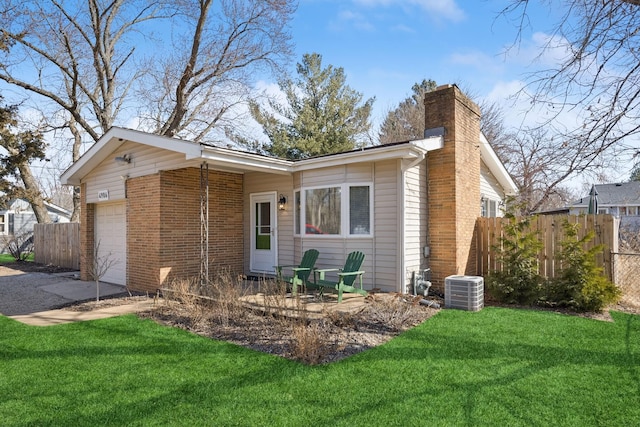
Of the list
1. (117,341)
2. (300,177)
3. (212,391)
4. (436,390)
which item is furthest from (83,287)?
(436,390)

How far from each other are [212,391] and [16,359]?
2742 millimetres

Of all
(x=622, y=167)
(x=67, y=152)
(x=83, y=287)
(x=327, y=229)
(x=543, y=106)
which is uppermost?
(x=67, y=152)

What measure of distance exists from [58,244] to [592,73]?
17686 mm

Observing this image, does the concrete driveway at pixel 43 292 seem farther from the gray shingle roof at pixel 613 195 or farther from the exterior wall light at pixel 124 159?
the gray shingle roof at pixel 613 195

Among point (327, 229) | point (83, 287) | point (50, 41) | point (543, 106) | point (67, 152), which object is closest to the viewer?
point (543, 106)

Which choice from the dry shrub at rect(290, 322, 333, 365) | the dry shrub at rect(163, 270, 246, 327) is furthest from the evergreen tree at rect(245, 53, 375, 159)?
the dry shrub at rect(290, 322, 333, 365)

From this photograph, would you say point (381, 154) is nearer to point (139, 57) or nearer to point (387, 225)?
point (387, 225)

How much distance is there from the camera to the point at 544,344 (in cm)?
482

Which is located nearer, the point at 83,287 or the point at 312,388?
the point at 312,388

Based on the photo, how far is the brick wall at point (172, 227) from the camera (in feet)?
28.0

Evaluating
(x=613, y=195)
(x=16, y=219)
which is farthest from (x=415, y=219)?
(x=613, y=195)

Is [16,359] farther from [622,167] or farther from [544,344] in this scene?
[622,167]

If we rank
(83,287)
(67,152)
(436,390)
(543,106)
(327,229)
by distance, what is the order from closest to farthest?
(436,390), (543,106), (327,229), (83,287), (67,152)

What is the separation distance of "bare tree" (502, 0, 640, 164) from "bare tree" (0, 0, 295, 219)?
13.8 m
